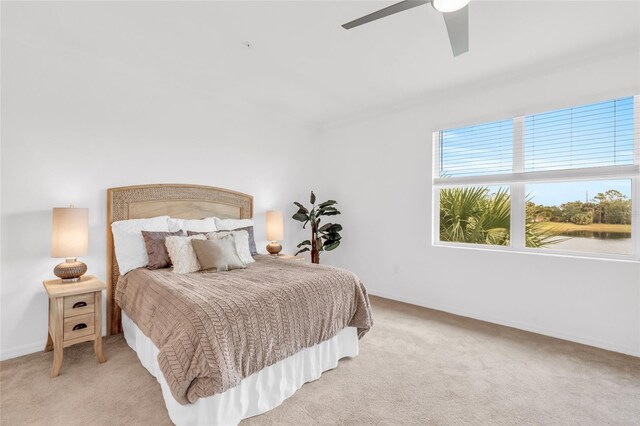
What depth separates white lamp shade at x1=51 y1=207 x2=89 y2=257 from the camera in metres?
2.53

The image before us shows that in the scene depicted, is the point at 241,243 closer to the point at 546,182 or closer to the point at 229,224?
the point at 229,224

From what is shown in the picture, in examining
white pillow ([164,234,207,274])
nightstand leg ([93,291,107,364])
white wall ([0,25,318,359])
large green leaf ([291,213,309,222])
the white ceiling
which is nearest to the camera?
the white ceiling

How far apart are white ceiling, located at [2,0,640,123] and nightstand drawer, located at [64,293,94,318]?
217 centimetres

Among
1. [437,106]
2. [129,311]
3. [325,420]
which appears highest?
[437,106]

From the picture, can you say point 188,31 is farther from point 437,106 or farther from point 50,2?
point 437,106

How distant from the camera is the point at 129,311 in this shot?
2596 millimetres

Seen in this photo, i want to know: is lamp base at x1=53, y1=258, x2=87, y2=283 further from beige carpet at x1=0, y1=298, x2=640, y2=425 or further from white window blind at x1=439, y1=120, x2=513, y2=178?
white window blind at x1=439, y1=120, x2=513, y2=178

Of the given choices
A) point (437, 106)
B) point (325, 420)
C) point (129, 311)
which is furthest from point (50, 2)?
point (437, 106)

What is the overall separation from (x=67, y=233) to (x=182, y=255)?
0.89m

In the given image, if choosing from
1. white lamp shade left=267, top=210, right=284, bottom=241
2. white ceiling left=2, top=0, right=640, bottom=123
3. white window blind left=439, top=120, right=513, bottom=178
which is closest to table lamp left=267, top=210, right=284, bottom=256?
white lamp shade left=267, top=210, right=284, bottom=241

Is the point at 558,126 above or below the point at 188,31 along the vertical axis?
below

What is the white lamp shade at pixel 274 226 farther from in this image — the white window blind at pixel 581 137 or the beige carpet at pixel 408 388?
the white window blind at pixel 581 137

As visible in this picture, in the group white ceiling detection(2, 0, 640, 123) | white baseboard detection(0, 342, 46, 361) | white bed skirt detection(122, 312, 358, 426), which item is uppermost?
white ceiling detection(2, 0, 640, 123)

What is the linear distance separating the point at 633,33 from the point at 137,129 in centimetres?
463
